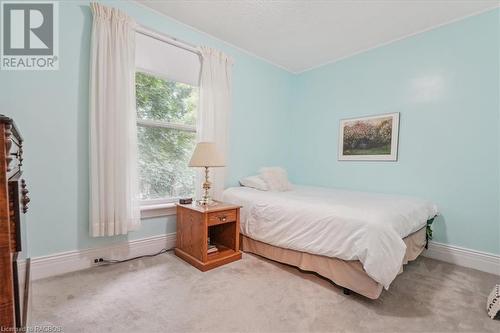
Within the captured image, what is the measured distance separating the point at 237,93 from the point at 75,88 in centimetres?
180

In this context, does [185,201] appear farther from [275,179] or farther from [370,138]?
[370,138]

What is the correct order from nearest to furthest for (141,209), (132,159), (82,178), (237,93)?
(82,178), (132,159), (141,209), (237,93)

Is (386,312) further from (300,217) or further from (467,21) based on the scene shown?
(467,21)

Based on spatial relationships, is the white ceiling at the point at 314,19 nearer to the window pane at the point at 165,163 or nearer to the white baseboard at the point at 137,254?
the window pane at the point at 165,163

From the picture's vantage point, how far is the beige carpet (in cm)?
145

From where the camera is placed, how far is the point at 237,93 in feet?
10.6

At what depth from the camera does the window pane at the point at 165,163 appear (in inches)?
100

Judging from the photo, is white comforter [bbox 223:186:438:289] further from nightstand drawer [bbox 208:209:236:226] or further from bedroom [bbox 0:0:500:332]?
nightstand drawer [bbox 208:209:236:226]

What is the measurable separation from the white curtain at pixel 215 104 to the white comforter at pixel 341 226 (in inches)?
16.9

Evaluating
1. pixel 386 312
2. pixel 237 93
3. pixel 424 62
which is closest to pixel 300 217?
pixel 386 312

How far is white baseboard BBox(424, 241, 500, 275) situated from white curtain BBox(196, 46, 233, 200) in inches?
96.2

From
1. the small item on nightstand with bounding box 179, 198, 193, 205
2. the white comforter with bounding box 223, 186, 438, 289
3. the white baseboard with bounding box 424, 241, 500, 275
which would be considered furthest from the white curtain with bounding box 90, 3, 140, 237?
the white baseboard with bounding box 424, 241, 500, 275

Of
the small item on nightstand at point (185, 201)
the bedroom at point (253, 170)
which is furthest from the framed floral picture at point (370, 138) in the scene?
the small item on nightstand at point (185, 201)

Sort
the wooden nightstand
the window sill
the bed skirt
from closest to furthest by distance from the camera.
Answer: the bed skirt, the wooden nightstand, the window sill
